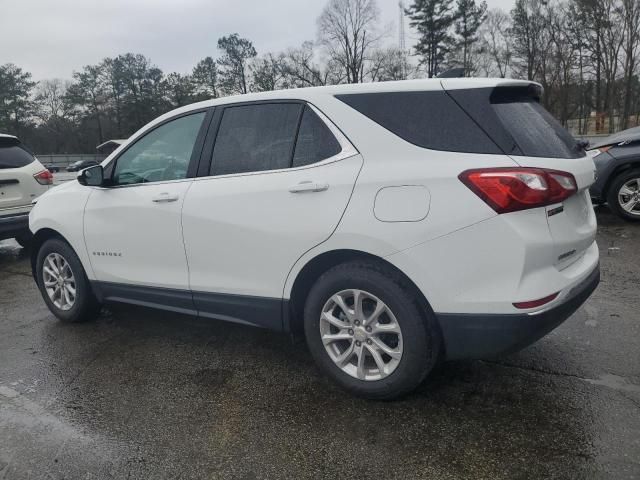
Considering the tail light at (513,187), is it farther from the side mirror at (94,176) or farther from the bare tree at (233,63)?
the bare tree at (233,63)

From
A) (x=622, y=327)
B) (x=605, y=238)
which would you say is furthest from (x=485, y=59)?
(x=622, y=327)

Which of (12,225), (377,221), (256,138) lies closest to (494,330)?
(377,221)

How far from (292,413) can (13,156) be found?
21.0 ft

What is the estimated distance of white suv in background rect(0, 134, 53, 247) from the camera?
6.68 m

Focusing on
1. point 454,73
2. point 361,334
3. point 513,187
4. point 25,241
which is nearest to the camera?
point 513,187

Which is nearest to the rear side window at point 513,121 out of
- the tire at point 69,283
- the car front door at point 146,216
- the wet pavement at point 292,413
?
the wet pavement at point 292,413

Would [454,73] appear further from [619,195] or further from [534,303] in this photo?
[619,195]

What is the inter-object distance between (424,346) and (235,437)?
1052mm

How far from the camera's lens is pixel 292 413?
8.83 feet

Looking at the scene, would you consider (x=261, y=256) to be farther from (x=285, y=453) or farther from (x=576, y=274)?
(x=576, y=274)

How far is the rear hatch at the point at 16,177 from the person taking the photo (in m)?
6.72

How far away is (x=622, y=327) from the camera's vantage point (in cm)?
360

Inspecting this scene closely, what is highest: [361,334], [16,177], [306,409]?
[16,177]

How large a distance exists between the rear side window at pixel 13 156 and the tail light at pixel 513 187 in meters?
6.82
